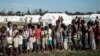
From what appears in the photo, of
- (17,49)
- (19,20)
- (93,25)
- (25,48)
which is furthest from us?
(19,20)

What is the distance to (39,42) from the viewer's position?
15.0 meters

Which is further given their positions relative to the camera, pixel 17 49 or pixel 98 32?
pixel 98 32

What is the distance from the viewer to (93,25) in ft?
51.9

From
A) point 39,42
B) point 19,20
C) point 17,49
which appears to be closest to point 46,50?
point 39,42

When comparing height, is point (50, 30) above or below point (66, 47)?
above

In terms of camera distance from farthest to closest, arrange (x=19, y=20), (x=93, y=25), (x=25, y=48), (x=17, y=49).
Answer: (x=19, y=20) < (x=93, y=25) < (x=25, y=48) < (x=17, y=49)

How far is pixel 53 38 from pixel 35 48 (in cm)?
109

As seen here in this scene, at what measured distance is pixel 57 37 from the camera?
1538cm

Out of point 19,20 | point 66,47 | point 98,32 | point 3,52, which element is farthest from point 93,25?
point 19,20

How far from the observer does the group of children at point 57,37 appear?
48.2 ft

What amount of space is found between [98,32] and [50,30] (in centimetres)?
253

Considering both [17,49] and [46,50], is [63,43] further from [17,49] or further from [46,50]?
[17,49]

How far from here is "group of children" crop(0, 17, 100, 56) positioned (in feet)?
48.2

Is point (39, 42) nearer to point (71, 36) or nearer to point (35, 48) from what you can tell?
point (35, 48)
